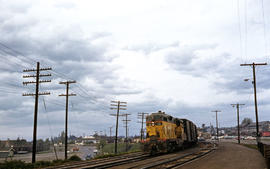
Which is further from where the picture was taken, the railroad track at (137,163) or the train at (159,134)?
the train at (159,134)

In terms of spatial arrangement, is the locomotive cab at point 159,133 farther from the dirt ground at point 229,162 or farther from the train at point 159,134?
the dirt ground at point 229,162

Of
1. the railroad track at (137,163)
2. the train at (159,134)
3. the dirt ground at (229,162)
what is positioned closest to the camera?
the dirt ground at (229,162)

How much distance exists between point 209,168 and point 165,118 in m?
14.6

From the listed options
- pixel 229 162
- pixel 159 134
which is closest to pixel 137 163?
pixel 229 162

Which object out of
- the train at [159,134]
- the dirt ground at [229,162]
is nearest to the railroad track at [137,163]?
the dirt ground at [229,162]

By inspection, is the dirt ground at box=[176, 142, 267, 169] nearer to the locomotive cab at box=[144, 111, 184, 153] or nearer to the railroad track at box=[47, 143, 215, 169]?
the railroad track at box=[47, 143, 215, 169]

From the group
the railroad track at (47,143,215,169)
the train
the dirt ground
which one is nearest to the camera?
the dirt ground

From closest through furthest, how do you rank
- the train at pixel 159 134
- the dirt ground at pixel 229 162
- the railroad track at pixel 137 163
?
1. the dirt ground at pixel 229 162
2. the railroad track at pixel 137 163
3. the train at pixel 159 134

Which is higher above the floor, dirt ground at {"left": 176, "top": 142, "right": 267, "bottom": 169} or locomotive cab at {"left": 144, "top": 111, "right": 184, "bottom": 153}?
locomotive cab at {"left": 144, "top": 111, "right": 184, "bottom": 153}

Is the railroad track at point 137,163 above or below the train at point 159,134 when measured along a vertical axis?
below

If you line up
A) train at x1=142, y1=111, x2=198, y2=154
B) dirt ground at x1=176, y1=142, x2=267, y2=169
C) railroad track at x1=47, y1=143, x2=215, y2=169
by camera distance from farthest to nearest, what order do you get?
train at x1=142, y1=111, x2=198, y2=154 → railroad track at x1=47, y1=143, x2=215, y2=169 → dirt ground at x1=176, y1=142, x2=267, y2=169

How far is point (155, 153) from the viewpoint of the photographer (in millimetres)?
31609

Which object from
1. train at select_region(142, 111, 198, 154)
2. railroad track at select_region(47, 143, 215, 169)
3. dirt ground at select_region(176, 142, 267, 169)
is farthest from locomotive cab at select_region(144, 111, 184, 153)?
dirt ground at select_region(176, 142, 267, 169)

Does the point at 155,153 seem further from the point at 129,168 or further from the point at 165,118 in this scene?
the point at 129,168
